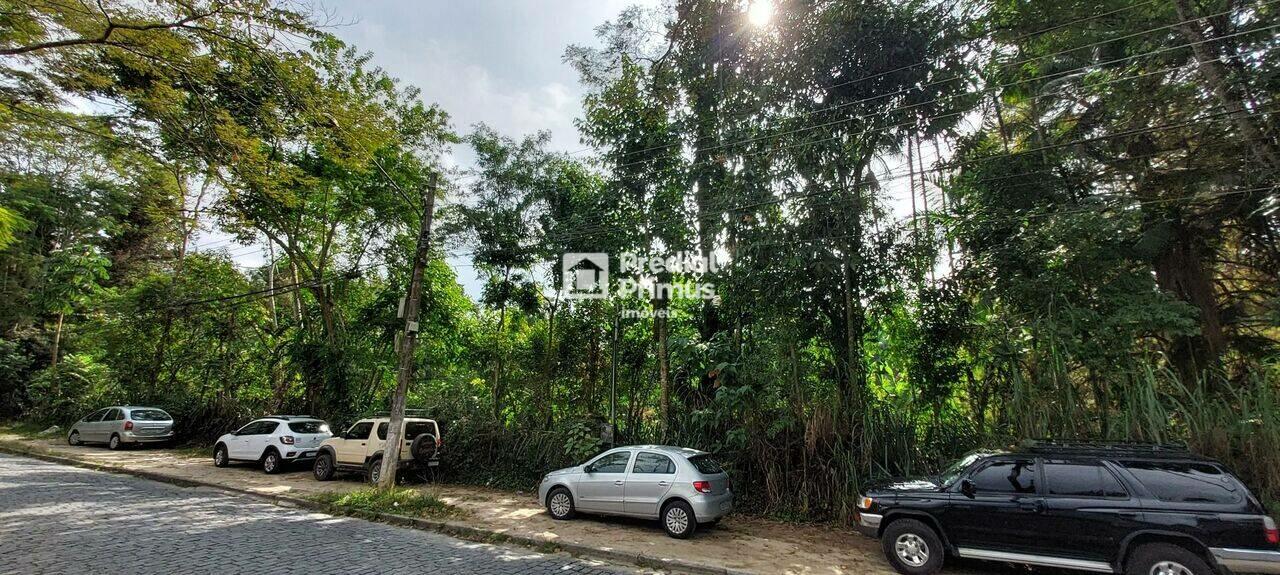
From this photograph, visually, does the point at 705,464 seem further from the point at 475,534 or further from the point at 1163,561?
the point at 1163,561

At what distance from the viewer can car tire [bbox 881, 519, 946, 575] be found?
19.5 feet

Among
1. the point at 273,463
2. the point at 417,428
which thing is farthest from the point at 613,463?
the point at 273,463

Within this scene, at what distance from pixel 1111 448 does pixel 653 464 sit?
5.78m

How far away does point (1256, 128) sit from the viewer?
293 inches

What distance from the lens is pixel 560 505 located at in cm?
866

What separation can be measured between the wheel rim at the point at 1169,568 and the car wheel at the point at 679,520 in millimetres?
4990

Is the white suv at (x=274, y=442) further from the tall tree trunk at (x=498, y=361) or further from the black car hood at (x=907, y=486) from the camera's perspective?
the black car hood at (x=907, y=486)

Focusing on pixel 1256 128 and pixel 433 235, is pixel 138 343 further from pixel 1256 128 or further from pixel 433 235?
pixel 1256 128

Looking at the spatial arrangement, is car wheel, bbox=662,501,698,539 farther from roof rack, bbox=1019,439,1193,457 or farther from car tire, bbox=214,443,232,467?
car tire, bbox=214,443,232,467

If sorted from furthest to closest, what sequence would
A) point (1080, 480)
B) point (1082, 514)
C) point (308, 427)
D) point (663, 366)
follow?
point (308, 427) → point (663, 366) → point (1080, 480) → point (1082, 514)

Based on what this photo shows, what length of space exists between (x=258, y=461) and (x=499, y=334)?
7008 millimetres

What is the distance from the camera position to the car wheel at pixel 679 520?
290 inches

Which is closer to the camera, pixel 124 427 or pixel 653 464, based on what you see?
pixel 653 464

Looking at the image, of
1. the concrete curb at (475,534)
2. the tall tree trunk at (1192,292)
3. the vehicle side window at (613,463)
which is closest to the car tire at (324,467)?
the concrete curb at (475,534)
